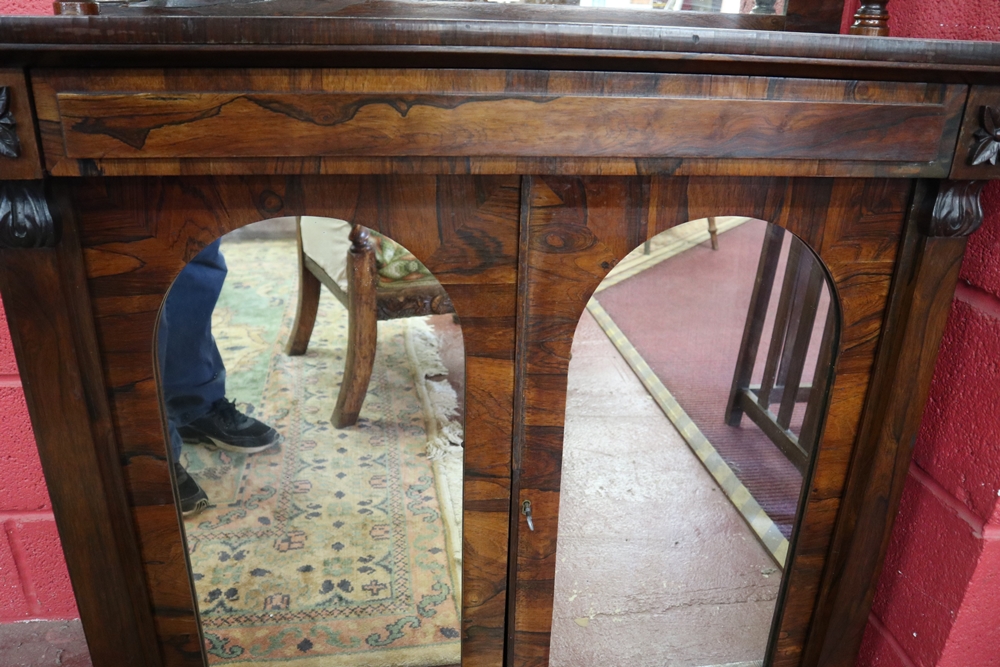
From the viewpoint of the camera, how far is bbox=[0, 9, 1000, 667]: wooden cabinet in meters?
0.69

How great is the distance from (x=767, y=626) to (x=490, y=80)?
89cm

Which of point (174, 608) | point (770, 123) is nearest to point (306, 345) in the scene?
point (174, 608)

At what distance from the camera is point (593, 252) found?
0.84m

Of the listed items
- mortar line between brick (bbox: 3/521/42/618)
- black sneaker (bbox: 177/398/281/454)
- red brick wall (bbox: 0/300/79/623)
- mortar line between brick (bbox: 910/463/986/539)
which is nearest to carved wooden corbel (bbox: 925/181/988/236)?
mortar line between brick (bbox: 910/463/986/539)

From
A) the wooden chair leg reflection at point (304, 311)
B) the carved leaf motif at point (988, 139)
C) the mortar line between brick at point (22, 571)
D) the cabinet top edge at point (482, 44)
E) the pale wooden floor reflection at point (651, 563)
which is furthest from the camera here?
the mortar line between brick at point (22, 571)

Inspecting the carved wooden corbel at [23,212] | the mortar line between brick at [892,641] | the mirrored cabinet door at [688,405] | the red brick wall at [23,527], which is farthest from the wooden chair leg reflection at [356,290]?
the mortar line between brick at [892,641]

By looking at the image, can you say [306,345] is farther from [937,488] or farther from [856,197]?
[937,488]

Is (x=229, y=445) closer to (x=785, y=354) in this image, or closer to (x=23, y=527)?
(x=23, y=527)

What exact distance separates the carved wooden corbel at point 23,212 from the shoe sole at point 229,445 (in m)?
0.31

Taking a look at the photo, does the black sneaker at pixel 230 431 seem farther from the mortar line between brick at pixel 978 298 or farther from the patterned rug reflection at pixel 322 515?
the mortar line between brick at pixel 978 298

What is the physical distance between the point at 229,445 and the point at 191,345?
0.15 meters

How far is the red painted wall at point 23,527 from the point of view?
42.4 inches

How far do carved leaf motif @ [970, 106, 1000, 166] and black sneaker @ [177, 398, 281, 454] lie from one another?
90 centimetres

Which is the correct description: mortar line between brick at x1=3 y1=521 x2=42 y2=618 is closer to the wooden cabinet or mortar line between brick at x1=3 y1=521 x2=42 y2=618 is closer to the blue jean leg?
the wooden cabinet
